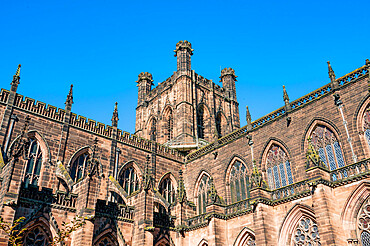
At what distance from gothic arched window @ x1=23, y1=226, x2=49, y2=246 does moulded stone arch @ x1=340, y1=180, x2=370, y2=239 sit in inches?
551

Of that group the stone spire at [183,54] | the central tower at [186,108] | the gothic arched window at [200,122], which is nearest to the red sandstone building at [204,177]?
the central tower at [186,108]

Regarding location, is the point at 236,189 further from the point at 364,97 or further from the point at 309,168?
the point at 364,97

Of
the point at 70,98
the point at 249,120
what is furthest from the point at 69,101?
the point at 249,120

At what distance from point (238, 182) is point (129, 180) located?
792 centimetres

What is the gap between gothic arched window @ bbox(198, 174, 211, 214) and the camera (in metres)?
26.3

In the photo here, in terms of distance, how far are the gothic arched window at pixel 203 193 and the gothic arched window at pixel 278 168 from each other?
5617mm

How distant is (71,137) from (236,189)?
11.8 meters

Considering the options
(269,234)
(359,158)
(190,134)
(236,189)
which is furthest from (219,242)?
(190,134)

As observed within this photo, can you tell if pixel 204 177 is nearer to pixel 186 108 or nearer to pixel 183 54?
pixel 186 108

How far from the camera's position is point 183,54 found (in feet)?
122

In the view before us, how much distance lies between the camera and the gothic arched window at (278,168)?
2112 cm

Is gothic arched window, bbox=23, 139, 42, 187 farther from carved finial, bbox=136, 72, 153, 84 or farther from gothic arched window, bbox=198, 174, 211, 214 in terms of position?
carved finial, bbox=136, 72, 153, 84

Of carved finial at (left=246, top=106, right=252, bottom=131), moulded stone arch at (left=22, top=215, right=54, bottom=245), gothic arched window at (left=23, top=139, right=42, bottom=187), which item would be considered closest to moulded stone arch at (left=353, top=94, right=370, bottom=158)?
carved finial at (left=246, top=106, right=252, bottom=131)

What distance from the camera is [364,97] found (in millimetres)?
18234
